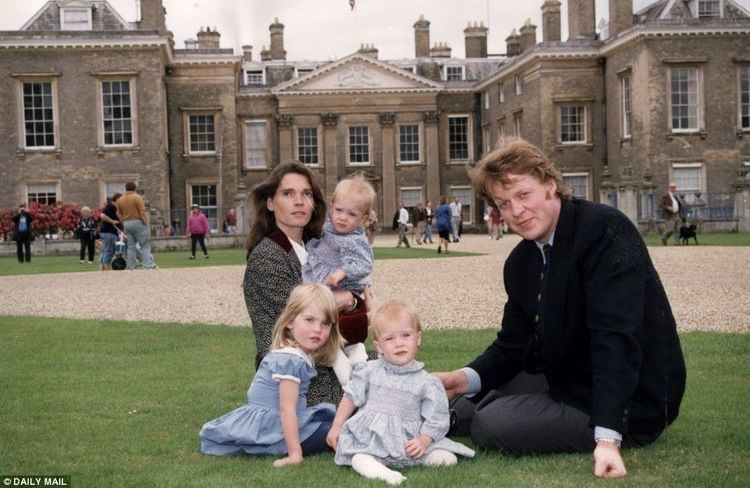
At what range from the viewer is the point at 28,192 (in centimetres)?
4038

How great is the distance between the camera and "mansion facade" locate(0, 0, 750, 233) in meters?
39.1

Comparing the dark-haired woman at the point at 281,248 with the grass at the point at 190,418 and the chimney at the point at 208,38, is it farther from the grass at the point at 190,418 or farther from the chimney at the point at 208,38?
the chimney at the point at 208,38

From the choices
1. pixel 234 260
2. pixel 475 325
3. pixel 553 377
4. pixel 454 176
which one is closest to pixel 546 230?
pixel 553 377

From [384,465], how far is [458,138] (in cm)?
4812

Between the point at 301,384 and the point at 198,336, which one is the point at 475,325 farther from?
the point at 301,384

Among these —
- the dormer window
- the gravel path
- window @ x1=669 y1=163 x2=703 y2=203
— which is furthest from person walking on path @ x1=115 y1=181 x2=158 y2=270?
window @ x1=669 y1=163 x2=703 y2=203

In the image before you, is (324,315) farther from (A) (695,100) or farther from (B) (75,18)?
(B) (75,18)

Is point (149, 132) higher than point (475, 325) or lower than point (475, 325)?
higher

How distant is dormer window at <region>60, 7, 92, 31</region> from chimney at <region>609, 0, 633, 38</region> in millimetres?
20439

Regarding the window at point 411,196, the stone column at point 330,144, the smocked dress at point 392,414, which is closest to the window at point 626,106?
the window at point 411,196

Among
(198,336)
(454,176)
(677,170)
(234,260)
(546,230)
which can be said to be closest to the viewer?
(546,230)

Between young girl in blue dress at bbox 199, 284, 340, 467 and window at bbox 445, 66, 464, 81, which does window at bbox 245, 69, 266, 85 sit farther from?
young girl in blue dress at bbox 199, 284, 340, 467

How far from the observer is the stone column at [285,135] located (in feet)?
164

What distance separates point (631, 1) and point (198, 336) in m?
35.0
